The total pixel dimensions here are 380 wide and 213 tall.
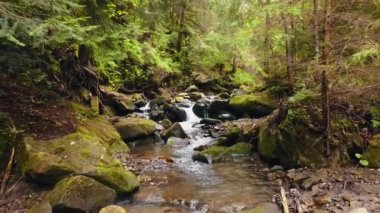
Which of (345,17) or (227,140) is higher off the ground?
(345,17)

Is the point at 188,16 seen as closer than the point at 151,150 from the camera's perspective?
No

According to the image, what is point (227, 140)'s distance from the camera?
12.5 meters

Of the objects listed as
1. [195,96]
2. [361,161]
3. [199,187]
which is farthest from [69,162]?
[195,96]

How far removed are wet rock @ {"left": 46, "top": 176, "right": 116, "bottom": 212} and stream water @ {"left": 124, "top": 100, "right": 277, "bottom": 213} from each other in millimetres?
620

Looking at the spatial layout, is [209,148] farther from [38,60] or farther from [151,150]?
[38,60]

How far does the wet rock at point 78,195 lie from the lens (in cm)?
657

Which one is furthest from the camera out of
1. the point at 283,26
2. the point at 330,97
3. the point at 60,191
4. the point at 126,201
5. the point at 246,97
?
the point at 246,97

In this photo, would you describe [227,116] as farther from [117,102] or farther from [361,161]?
[361,161]

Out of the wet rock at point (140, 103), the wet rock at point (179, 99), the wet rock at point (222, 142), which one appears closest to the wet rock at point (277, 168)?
the wet rock at point (222, 142)

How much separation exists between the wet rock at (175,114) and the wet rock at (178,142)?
129 inches

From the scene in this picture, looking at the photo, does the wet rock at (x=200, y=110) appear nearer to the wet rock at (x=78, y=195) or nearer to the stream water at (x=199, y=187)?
the stream water at (x=199, y=187)

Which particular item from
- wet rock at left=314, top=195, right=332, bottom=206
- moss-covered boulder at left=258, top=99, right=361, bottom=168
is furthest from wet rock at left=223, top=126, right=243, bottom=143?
wet rock at left=314, top=195, right=332, bottom=206

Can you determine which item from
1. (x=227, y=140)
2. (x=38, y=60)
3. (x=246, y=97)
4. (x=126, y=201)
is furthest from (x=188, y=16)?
(x=126, y=201)

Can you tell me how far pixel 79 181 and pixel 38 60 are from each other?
3536 millimetres
